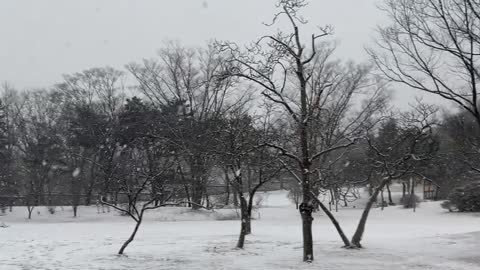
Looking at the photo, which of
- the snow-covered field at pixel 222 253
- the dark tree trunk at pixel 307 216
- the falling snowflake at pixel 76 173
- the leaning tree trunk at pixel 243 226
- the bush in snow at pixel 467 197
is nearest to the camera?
the snow-covered field at pixel 222 253

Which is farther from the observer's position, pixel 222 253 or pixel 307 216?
pixel 222 253

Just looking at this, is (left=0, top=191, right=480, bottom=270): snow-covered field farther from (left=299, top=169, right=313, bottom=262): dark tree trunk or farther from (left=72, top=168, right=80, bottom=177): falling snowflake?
(left=72, top=168, right=80, bottom=177): falling snowflake

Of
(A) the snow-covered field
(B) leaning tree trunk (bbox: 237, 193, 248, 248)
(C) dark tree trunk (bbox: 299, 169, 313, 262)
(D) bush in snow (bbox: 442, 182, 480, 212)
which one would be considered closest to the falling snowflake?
(A) the snow-covered field

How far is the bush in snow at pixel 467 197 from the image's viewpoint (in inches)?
1390

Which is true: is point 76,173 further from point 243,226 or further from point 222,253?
point 222,253

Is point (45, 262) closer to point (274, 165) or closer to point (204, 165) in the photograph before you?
point (274, 165)

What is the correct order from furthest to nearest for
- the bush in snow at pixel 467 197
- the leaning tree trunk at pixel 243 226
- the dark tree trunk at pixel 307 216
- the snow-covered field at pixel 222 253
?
the bush in snow at pixel 467 197 → the leaning tree trunk at pixel 243 226 → the dark tree trunk at pixel 307 216 → the snow-covered field at pixel 222 253

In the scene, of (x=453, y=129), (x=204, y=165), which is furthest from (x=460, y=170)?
(x=204, y=165)

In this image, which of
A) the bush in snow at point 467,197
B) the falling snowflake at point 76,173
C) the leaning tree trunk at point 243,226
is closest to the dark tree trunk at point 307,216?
the leaning tree trunk at point 243,226

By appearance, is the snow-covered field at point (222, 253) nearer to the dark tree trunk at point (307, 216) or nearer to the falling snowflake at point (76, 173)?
the dark tree trunk at point (307, 216)

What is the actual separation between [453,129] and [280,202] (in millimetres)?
26952

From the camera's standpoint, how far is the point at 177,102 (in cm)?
4178

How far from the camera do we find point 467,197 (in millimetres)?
35531

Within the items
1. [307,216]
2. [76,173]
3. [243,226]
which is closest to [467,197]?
[243,226]
